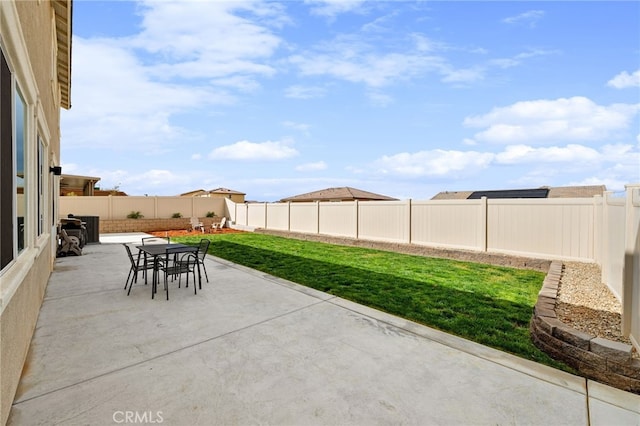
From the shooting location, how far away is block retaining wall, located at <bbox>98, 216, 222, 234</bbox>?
17931 mm

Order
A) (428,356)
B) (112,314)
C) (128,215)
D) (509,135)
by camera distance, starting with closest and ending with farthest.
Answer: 1. (428,356)
2. (112,314)
3. (128,215)
4. (509,135)

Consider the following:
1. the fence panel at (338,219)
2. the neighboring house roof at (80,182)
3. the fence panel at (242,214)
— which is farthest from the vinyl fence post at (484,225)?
the neighboring house roof at (80,182)

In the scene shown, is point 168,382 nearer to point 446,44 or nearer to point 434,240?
point 434,240

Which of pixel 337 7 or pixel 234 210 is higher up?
pixel 337 7

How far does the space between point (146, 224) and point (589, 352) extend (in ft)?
69.9

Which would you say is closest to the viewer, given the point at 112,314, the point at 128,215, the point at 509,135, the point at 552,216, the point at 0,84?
the point at 0,84

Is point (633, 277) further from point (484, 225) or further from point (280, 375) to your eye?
point (484, 225)

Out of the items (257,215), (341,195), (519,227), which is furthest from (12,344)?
(341,195)

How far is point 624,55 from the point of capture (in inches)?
358

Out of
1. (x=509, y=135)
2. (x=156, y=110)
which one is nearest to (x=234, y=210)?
(x=156, y=110)

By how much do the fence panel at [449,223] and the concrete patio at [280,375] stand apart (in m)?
6.28

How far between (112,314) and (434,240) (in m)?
9.04

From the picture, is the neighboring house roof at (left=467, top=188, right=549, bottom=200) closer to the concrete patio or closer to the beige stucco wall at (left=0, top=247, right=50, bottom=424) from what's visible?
the concrete patio

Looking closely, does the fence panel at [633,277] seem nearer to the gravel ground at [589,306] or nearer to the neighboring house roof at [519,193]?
the gravel ground at [589,306]
